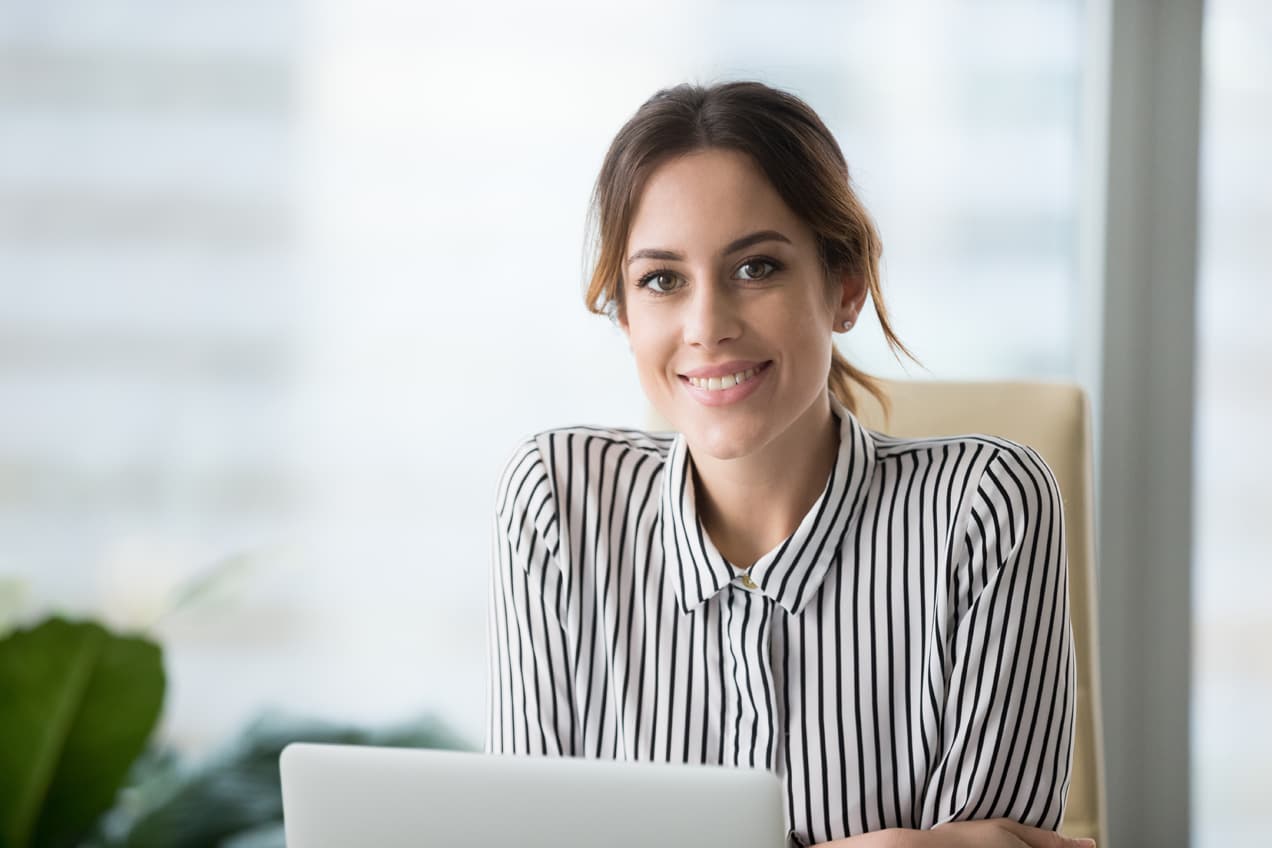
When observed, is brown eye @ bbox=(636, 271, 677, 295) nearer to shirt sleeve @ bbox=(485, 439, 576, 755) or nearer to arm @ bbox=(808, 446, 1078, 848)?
shirt sleeve @ bbox=(485, 439, 576, 755)

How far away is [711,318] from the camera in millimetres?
1104

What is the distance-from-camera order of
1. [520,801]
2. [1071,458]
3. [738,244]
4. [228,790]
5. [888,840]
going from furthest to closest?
1. [228,790]
2. [1071,458]
3. [738,244]
4. [888,840]
5. [520,801]

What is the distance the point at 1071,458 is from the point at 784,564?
42 cm

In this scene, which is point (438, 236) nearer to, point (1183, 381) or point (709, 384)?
point (709, 384)

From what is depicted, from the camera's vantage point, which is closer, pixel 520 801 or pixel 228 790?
pixel 520 801

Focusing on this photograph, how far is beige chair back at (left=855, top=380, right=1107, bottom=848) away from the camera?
1.34 meters

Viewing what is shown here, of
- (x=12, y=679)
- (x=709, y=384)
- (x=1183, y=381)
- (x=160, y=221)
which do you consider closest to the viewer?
(x=709, y=384)

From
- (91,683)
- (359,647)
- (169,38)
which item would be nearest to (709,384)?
(91,683)

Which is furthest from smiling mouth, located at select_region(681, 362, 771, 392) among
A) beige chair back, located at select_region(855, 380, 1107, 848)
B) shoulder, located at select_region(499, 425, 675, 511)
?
beige chair back, located at select_region(855, 380, 1107, 848)

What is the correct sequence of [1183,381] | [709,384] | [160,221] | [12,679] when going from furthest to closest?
1. [160,221]
2. [1183,381]
3. [12,679]
4. [709,384]

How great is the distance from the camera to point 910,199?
2.17 meters

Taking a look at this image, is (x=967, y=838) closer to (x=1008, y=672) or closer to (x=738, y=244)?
(x=1008, y=672)

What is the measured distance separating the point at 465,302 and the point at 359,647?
718 millimetres

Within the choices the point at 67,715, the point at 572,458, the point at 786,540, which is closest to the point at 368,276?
the point at 67,715
